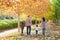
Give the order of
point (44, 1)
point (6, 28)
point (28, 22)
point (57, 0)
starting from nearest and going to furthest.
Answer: point (28, 22) → point (6, 28) → point (44, 1) → point (57, 0)

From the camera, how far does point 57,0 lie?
43594mm

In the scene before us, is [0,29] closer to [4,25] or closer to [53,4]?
[4,25]

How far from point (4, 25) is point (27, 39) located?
10.8m

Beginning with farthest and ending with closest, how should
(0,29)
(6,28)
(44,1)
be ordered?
(44,1), (6,28), (0,29)

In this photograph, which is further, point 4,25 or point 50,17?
point 50,17

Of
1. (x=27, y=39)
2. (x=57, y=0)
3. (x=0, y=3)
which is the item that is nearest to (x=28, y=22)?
(x=27, y=39)

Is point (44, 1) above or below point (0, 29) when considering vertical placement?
above

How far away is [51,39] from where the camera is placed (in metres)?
18.4

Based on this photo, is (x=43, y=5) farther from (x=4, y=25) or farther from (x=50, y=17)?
(x=50, y=17)

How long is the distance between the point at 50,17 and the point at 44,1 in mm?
13561

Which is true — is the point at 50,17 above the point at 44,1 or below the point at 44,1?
below

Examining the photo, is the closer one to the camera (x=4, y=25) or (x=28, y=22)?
(x=28, y=22)

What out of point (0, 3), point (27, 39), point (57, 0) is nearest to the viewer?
point (0, 3)

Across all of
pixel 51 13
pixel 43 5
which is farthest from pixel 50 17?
pixel 43 5
